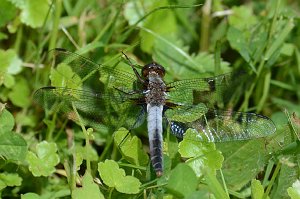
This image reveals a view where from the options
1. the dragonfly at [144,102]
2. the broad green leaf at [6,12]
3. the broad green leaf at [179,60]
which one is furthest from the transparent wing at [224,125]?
the broad green leaf at [6,12]

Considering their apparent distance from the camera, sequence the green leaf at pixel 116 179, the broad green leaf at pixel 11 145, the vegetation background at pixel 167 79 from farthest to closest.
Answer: the broad green leaf at pixel 11 145 < the vegetation background at pixel 167 79 < the green leaf at pixel 116 179

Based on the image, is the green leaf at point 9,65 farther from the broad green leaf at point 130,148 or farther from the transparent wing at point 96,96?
the broad green leaf at point 130,148

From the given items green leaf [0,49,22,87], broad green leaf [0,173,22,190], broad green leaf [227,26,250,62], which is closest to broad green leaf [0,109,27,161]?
broad green leaf [0,173,22,190]

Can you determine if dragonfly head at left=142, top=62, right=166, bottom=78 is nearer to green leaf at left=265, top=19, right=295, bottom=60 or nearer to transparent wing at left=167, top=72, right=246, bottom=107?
transparent wing at left=167, top=72, right=246, bottom=107

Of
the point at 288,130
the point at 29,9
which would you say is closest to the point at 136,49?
the point at 29,9

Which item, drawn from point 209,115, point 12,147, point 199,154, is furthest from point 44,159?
point 209,115

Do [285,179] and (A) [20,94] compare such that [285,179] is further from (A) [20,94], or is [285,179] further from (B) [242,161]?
(A) [20,94]

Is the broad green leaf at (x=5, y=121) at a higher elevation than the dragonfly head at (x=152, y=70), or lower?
lower
